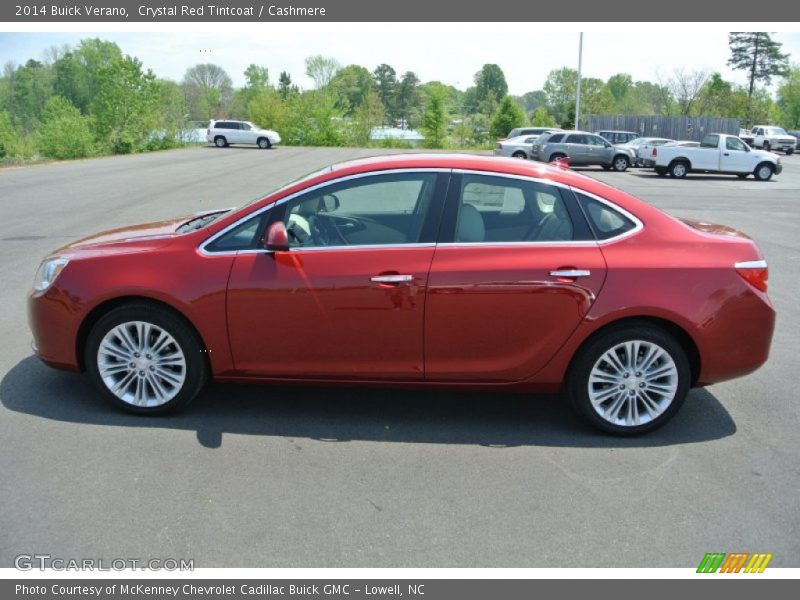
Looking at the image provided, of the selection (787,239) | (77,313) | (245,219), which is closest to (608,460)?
(245,219)

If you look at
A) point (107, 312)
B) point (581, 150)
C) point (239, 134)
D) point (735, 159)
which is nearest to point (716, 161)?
point (735, 159)

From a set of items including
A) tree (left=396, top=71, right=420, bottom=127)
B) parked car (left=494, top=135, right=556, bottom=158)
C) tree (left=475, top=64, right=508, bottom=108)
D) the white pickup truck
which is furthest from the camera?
tree (left=475, top=64, right=508, bottom=108)

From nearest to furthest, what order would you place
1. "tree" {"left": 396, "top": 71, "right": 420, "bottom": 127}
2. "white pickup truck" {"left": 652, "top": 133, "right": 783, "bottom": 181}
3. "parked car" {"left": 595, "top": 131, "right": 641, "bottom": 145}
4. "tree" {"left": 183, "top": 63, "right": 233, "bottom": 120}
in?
"white pickup truck" {"left": 652, "top": 133, "right": 783, "bottom": 181}
"parked car" {"left": 595, "top": 131, "right": 641, "bottom": 145}
"tree" {"left": 183, "top": 63, "right": 233, "bottom": 120}
"tree" {"left": 396, "top": 71, "right": 420, "bottom": 127}

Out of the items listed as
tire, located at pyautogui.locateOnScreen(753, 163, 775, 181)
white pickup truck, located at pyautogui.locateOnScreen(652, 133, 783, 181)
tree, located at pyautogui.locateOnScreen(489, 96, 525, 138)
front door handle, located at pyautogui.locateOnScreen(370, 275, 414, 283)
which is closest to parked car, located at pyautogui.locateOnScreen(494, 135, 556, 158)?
white pickup truck, located at pyautogui.locateOnScreen(652, 133, 783, 181)

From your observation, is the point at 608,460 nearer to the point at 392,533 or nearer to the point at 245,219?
the point at 392,533

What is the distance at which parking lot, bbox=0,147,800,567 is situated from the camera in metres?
→ 3.33

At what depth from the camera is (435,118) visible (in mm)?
59812

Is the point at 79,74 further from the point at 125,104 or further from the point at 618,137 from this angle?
the point at 618,137

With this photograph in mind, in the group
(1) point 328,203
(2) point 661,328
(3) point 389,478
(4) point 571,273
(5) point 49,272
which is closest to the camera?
(3) point 389,478

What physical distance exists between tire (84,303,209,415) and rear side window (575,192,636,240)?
8.59 feet

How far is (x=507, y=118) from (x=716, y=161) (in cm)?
3055

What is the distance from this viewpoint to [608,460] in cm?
422

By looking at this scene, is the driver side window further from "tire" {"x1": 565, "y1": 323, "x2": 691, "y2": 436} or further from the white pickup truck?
the white pickup truck

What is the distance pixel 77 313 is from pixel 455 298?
8.00ft
